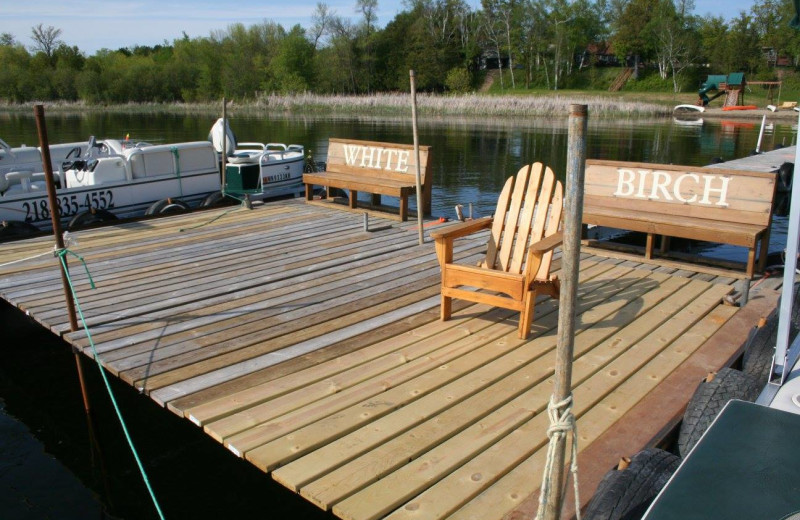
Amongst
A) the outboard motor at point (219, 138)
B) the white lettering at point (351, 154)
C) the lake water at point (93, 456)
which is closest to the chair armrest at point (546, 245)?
the lake water at point (93, 456)

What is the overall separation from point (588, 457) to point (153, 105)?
64.6 metres

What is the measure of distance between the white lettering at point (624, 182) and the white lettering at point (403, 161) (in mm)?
2753

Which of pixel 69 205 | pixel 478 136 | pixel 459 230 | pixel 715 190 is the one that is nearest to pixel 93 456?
pixel 459 230

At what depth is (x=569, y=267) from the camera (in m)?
2.16

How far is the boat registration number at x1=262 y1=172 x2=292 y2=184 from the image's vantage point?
12477 mm

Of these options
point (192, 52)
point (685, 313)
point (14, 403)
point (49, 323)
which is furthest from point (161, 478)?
point (192, 52)

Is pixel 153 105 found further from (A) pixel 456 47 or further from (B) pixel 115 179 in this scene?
(B) pixel 115 179

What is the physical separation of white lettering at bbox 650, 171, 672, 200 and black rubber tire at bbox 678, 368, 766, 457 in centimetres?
332

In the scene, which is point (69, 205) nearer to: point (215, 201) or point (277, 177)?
point (215, 201)

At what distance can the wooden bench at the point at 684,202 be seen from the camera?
5.84 m

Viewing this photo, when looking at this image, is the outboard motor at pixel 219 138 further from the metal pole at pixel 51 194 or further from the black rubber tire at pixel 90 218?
the metal pole at pixel 51 194

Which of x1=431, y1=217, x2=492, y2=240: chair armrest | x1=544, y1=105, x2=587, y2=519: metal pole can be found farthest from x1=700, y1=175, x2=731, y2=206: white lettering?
x1=544, y1=105, x2=587, y2=519: metal pole

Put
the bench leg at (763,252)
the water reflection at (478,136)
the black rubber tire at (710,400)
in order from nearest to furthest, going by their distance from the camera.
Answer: the black rubber tire at (710,400) < the bench leg at (763,252) < the water reflection at (478,136)

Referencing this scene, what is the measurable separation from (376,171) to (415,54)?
64.1m
